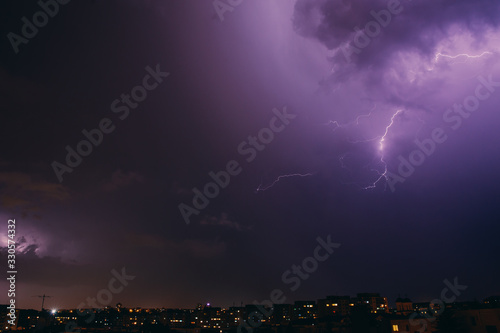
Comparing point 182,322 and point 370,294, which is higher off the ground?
point 370,294

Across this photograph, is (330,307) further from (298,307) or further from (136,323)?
(136,323)

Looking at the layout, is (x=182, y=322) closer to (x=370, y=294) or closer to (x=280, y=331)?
(x=370, y=294)

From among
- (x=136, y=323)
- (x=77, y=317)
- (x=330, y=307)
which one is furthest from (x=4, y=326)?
(x=330, y=307)

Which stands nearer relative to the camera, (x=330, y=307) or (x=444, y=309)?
(x=444, y=309)

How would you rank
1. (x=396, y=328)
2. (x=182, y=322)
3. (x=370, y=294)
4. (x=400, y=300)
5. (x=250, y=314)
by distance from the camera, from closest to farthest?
(x=396, y=328), (x=400, y=300), (x=370, y=294), (x=250, y=314), (x=182, y=322)

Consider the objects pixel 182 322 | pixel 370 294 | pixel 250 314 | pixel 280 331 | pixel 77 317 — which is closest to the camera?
pixel 280 331

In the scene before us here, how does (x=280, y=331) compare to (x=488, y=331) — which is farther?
(x=280, y=331)

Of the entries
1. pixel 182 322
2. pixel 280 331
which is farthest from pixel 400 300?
pixel 182 322

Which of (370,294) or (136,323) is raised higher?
(370,294)

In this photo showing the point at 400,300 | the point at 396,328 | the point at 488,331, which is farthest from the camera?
the point at 400,300
